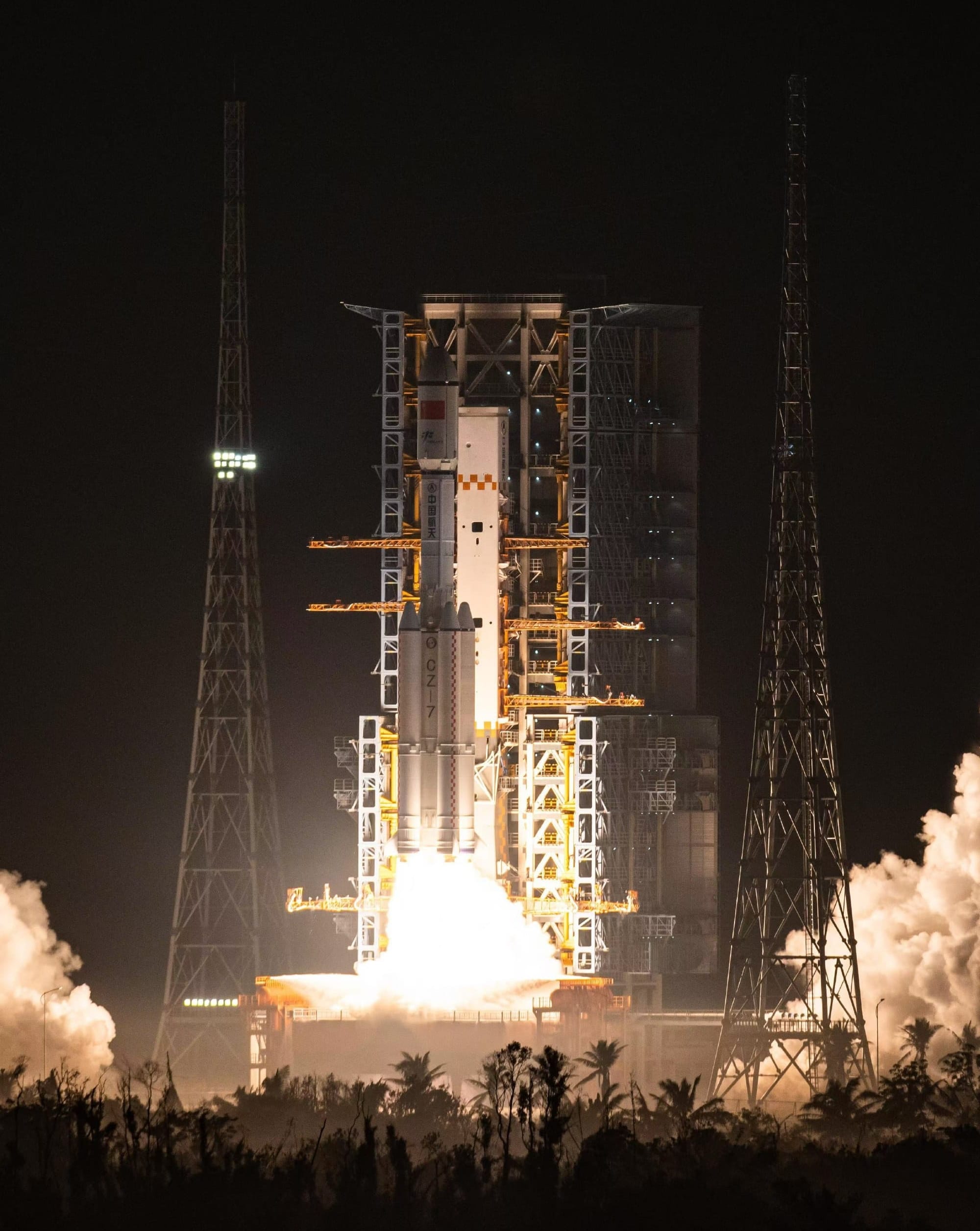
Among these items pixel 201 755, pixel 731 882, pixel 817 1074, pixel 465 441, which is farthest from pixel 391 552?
pixel 731 882

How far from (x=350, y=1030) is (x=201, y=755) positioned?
10189mm

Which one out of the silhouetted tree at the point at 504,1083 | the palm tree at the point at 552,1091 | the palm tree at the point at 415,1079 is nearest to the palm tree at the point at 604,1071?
the palm tree at the point at 552,1091

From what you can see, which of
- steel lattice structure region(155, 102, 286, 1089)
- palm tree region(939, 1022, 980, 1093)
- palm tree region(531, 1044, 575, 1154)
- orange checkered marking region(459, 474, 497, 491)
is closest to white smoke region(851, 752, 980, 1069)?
palm tree region(939, 1022, 980, 1093)

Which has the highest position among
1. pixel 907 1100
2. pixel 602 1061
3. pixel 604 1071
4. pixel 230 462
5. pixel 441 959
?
pixel 230 462

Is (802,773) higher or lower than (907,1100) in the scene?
higher

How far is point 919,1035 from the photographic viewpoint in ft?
168

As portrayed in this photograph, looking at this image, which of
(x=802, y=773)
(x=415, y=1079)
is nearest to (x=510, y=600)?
(x=802, y=773)

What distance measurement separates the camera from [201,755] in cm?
6019

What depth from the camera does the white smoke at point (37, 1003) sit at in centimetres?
5262

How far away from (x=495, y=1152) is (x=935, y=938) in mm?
11890

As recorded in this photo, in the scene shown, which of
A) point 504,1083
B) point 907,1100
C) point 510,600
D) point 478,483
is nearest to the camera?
point 504,1083

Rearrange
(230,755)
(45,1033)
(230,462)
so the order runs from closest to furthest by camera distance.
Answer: (45,1033) → (230,462) → (230,755)

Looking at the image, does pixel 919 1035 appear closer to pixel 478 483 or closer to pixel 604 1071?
pixel 604 1071

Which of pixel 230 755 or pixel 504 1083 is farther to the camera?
pixel 230 755
